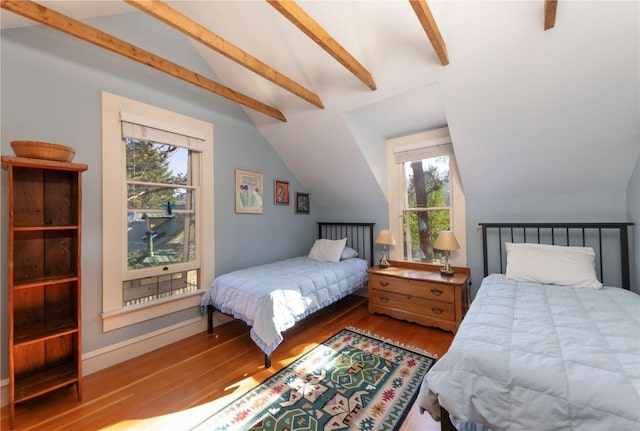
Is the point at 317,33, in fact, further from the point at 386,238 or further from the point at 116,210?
the point at 386,238

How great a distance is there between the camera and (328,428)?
4.80 feet

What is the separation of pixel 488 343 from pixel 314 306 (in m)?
1.57

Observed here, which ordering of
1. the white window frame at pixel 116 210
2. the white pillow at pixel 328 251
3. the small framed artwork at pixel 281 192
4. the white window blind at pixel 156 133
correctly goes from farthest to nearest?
the small framed artwork at pixel 281 192
the white pillow at pixel 328 251
the white window blind at pixel 156 133
the white window frame at pixel 116 210

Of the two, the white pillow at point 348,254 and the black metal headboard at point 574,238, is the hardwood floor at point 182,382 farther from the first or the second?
the black metal headboard at point 574,238

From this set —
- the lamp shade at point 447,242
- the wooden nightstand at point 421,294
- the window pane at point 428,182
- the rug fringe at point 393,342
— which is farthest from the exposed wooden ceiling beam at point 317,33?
the rug fringe at point 393,342

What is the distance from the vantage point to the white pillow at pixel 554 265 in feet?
6.84

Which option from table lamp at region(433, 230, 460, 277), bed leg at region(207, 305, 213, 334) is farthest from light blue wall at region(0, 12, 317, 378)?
table lamp at region(433, 230, 460, 277)

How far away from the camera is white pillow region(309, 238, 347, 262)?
3.40 metres

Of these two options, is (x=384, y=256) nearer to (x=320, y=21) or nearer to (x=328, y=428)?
(x=328, y=428)

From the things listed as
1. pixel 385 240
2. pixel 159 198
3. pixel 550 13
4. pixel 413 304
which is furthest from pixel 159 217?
pixel 550 13

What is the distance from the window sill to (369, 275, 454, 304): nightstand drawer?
2.01 meters

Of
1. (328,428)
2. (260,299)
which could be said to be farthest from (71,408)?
(328,428)

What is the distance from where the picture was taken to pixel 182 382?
191 cm

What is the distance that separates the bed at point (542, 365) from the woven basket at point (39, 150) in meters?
2.52
